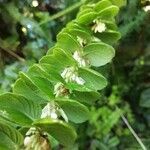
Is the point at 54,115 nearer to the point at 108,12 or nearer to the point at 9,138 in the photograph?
the point at 9,138

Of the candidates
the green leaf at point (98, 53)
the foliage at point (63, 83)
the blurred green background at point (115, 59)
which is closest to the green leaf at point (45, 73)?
the foliage at point (63, 83)

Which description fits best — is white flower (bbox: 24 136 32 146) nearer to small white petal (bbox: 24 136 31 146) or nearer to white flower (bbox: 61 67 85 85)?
small white petal (bbox: 24 136 31 146)

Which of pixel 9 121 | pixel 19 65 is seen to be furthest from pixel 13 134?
pixel 19 65

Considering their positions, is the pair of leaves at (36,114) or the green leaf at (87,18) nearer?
the pair of leaves at (36,114)

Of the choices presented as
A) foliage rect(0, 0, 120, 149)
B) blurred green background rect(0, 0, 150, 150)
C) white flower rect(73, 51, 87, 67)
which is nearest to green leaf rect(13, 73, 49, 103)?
foliage rect(0, 0, 120, 149)

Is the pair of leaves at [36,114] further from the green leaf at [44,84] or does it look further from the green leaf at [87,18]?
the green leaf at [87,18]

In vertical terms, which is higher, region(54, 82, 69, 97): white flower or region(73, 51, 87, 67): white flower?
region(73, 51, 87, 67): white flower
